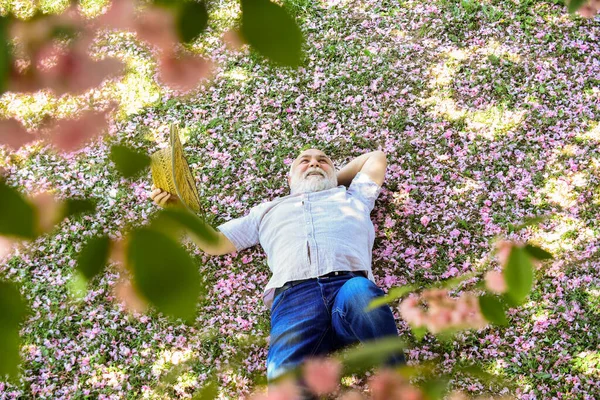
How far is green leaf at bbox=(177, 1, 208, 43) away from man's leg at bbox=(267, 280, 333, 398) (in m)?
1.73

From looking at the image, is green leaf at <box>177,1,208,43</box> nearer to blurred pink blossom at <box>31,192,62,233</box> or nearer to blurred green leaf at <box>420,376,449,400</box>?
blurred pink blossom at <box>31,192,62,233</box>

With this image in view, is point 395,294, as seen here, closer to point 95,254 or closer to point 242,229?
point 95,254

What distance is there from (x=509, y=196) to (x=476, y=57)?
129cm

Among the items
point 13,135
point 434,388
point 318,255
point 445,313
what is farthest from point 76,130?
point 318,255

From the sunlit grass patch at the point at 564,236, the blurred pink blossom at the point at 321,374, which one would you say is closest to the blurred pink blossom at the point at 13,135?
the blurred pink blossom at the point at 321,374

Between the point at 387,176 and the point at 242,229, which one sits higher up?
the point at 387,176

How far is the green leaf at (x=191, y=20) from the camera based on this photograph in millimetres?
638

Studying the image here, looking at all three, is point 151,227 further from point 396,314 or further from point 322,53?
point 322,53

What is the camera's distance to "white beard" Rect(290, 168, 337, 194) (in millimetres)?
2875

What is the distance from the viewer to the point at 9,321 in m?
0.77

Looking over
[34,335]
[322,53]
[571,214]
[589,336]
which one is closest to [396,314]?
[589,336]

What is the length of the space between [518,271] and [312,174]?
2.24m

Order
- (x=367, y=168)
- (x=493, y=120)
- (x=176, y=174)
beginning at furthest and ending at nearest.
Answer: (x=493, y=120)
(x=367, y=168)
(x=176, y=174)

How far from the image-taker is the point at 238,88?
4070mm
